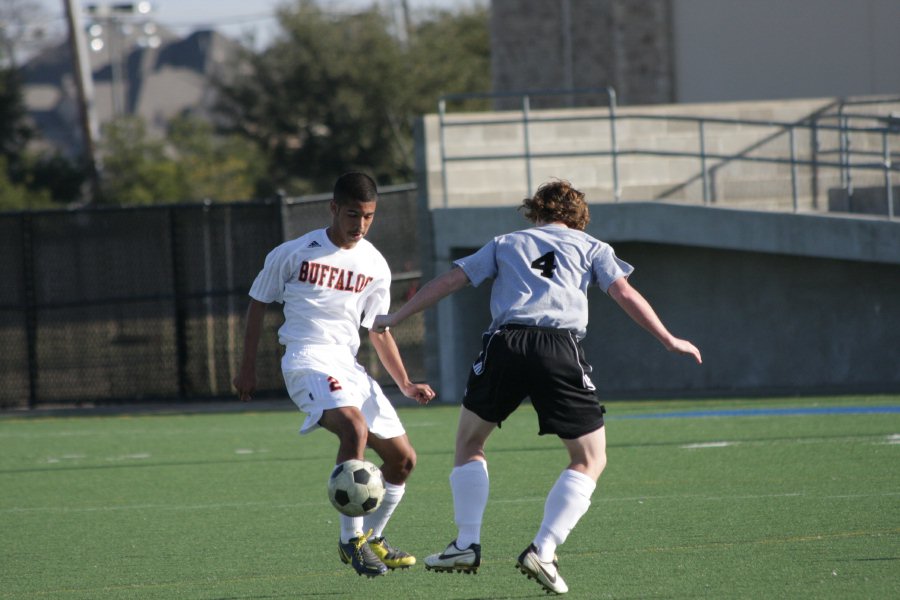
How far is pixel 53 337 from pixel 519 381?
14022mm

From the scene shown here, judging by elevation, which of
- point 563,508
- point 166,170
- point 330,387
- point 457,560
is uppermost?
point 166,170

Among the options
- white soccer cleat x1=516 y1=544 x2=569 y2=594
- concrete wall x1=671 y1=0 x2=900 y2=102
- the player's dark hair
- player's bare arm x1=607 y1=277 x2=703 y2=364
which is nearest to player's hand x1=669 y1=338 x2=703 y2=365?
player's bare arm x1=607 y1=277 x2=703 y2=364

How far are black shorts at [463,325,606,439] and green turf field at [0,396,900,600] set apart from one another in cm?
79

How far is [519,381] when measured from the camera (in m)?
6.28

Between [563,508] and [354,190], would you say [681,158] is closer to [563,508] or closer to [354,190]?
[354,190]

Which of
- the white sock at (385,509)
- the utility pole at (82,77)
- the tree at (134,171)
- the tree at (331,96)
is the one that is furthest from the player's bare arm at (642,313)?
the tree at (331,96)

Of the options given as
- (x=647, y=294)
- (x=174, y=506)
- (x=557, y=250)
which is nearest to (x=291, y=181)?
(x=647, y=294)

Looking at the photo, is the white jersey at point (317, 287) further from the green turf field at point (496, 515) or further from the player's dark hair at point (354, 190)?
the green turf field at point (496, 515)

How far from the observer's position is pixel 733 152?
62.3ft

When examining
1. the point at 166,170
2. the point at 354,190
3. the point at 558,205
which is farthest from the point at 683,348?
the point at 166,170

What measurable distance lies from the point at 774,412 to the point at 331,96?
28.7 m

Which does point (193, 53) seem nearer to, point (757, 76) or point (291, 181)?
point (291, 181)

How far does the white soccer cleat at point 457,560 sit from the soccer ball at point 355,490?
0.44 meters

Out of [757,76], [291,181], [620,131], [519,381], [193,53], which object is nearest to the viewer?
[519,381]
